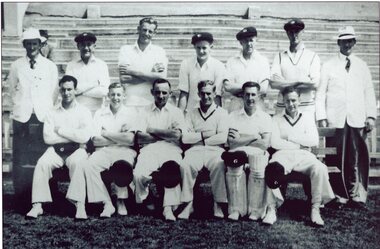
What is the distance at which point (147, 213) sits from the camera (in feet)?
12.1

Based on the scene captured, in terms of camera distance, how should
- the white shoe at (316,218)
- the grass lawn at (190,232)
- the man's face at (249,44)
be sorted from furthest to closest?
1. the man's face at (249,44)
2. the white shoe at (316,218)
3. the grass lawn at (190,232)

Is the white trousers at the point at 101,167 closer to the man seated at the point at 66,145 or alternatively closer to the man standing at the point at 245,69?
the man seated at the point at 66,145

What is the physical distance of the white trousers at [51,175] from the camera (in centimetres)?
369

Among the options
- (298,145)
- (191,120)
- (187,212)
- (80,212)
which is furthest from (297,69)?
(80,212)

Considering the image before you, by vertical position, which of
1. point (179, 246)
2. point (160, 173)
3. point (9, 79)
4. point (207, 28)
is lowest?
point (179, 246)

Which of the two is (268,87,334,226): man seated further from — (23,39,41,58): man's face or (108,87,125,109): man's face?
(23,39,41,58): man's face

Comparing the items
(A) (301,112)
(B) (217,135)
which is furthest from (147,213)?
(A) (301,112)

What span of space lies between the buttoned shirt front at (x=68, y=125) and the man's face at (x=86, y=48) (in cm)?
39

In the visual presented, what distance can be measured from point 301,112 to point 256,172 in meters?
0.62

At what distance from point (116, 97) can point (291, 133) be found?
4.65 ft

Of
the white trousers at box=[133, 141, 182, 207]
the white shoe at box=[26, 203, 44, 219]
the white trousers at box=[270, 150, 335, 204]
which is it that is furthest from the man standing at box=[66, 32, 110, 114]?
the white trousers at box=[270, 150, 335, 204]

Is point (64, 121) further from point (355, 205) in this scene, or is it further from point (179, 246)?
point (355, 205)

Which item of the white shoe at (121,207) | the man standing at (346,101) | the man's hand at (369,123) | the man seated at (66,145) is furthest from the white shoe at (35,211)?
the man's hand at (369,123)

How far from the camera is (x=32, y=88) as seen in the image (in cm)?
387
